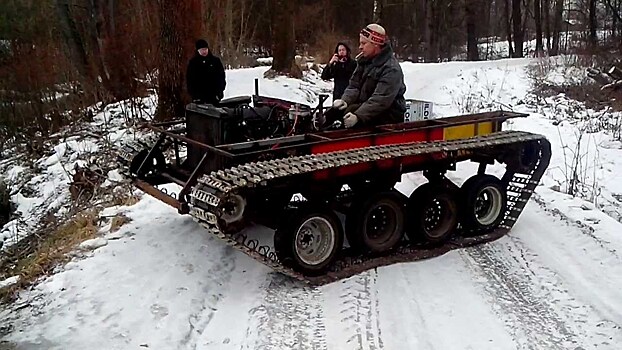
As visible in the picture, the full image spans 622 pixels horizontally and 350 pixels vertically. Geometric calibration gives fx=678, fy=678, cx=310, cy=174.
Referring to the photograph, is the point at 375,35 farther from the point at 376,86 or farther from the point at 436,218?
the point at 436,218

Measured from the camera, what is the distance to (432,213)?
22.8 ft

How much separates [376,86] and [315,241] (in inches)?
76.5

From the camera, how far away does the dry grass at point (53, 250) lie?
5770 mm

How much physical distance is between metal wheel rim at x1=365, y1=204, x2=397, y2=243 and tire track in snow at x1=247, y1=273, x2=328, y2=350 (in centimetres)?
100

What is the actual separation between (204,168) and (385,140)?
1784 millimetres

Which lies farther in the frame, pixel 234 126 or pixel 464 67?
pixel 464 67

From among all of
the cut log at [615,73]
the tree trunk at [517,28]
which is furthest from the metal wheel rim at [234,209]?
the tree trunk at [517,28]

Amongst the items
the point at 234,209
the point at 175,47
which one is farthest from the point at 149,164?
the point at 175,47

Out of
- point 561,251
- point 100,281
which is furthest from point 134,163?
point 561,251

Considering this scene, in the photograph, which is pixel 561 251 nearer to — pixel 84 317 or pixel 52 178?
pixel 84 317

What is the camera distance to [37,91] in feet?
51.4

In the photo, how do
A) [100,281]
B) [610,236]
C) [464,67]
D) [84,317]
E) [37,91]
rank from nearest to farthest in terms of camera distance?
[84,317] < [100,281] < [610,236] < [37,91] < [464,67]

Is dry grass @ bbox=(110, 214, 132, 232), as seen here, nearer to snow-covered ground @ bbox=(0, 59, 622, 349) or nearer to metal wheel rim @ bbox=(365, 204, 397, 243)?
snow-covered ground @ bbox=(0, 59, 622, 349)

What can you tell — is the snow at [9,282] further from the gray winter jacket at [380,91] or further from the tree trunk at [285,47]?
the tree trunk at [285,47]
